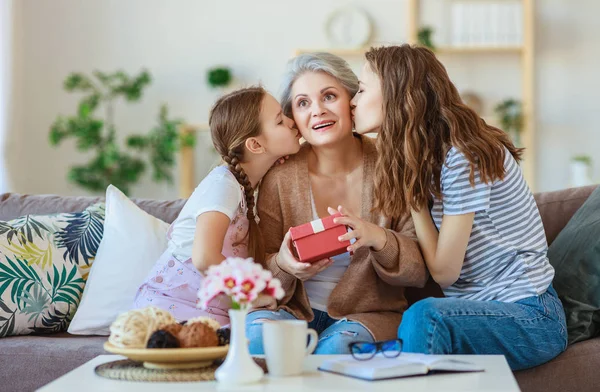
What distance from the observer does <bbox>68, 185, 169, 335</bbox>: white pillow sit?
2.39m

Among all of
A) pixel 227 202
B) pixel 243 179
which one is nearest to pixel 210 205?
pixel 227 202

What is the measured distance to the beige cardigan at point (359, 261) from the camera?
2.10 meters

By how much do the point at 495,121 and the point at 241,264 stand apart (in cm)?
417

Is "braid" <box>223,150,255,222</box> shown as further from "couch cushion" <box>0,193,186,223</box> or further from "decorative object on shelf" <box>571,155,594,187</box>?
"decorative object on shelf" <box>571,155,594,187</box>

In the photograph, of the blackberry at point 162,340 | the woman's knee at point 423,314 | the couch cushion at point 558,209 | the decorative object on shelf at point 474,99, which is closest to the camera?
the blackberry at point 162,340

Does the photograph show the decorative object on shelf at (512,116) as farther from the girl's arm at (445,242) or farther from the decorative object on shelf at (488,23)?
the girl's arm at (445,242)

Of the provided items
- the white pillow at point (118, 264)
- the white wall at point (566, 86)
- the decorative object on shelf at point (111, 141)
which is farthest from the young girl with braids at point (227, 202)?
the white wall at point (566, 86)

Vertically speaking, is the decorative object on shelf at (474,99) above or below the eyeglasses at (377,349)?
above

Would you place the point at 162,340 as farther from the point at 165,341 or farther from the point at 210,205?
the point at 210,205

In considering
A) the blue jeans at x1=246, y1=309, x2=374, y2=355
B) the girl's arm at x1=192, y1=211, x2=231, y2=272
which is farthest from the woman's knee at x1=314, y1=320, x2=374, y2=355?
the girl's arm at x1=192, y1=211, x2=231, y2=272

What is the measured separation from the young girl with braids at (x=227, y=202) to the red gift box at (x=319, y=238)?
0.27 m

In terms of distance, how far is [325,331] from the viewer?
2152 mm

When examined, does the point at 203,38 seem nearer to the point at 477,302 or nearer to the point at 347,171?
the point at 347,171

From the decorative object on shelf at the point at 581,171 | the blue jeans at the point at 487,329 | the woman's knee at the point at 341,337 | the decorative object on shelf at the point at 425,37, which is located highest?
the decorative object on shelf at the point at 425,37
